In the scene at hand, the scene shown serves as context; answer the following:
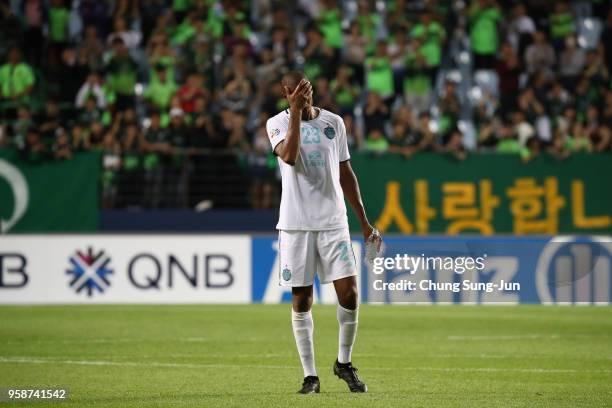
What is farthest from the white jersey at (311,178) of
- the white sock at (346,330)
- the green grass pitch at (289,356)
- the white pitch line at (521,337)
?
the white pitch line at (521,337)

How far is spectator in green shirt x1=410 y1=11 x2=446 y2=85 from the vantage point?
22.7 meters

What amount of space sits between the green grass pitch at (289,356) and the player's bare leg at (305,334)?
152 mm

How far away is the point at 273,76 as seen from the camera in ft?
69.7

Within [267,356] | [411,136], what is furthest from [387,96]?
[267,356]

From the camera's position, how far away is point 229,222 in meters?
19.4

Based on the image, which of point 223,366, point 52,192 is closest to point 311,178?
point 223,366

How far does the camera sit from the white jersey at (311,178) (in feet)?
27.6

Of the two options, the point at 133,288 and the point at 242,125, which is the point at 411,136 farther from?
the point at 133,288

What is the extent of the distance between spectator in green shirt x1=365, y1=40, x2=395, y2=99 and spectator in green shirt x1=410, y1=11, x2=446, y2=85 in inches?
33.2

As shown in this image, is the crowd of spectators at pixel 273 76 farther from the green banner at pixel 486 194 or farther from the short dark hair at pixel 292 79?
the short dark hair at pixel 292 79

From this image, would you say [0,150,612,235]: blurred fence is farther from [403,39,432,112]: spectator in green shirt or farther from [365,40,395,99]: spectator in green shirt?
[365,40,395,99]: spectator in green shirt

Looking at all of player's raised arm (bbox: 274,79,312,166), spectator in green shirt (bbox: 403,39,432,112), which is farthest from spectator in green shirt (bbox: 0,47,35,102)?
player's raised arm (bbox: 274,79,312,166)

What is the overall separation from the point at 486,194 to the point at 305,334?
11.7 meters

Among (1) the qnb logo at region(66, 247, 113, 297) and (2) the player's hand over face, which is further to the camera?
(1) the qnb logo at region(66, 247, 113, 297)
